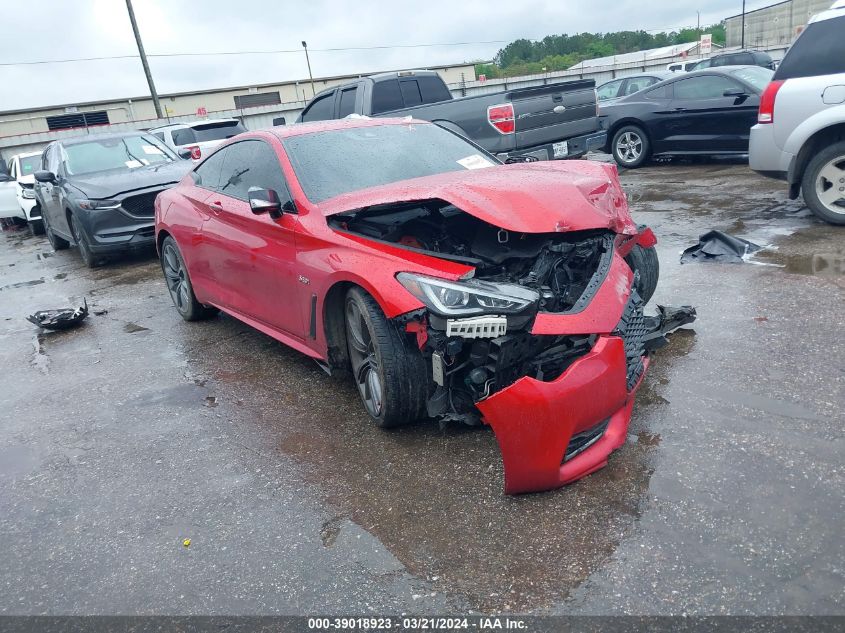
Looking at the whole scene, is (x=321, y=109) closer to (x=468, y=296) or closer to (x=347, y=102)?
(x=347, y=102)

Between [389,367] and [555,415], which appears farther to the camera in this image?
[389,367]

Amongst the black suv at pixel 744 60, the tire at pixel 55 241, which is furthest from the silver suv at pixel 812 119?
the black suv at pixel 744 60

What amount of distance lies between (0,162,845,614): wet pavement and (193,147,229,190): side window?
4.48ft

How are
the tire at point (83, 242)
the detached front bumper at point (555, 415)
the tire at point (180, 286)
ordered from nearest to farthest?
the detached front bumper at point (555, 415) < the tire at point (180, 286) < the tire at point (83, 242)

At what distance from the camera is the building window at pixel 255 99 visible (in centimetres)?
4147

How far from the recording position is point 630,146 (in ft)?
38.8

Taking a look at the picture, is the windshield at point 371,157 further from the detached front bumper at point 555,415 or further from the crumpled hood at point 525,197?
the detached front bumper at point 555,415

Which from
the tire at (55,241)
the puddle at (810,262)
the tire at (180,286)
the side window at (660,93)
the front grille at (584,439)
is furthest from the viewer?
the tire at (55,241)

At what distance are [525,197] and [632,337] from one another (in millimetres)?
865

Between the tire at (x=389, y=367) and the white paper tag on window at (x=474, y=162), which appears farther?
the white paper tag on window at (x=474, y=162)

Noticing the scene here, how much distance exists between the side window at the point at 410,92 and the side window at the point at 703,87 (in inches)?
168

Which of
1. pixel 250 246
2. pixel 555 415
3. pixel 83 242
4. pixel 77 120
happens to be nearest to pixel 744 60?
pixel 83 242

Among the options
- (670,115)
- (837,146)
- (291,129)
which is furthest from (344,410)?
(670,115)

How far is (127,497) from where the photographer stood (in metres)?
3.30
